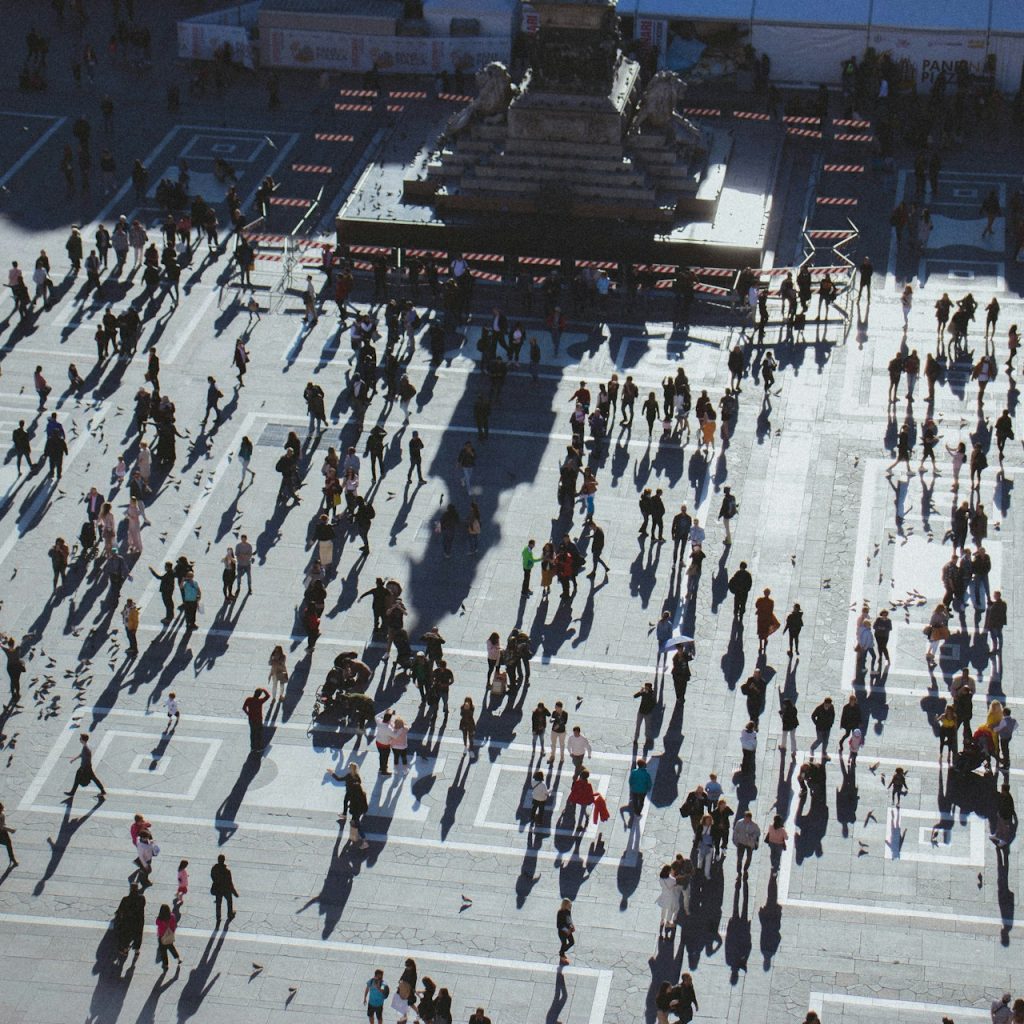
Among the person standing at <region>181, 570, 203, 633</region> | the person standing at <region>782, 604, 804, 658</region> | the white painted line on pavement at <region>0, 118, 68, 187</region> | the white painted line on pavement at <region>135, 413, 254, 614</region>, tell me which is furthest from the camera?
the white painted line on pavement at <region>0, 118, 68, 187</region>

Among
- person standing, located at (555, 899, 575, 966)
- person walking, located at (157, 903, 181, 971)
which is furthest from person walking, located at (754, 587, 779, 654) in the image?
person walking, located at (157, 903, 181, 971)

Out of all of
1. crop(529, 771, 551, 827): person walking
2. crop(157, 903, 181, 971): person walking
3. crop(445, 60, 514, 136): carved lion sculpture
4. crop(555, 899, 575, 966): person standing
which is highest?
crop(445, 60, 514, 136): carved lion sculpture

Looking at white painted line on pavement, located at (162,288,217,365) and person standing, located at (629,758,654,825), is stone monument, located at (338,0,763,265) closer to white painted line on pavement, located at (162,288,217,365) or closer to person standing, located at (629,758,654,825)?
white painted line on pavement, located at (162,288,217,365)

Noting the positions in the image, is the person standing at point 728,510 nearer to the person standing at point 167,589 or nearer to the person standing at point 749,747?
the person standing at point 749,747

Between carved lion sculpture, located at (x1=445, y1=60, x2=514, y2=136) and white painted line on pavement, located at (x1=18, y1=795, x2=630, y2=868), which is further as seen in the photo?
carved lion sculpture, located at (x1=445, y1=60, x2=514, y2=136)

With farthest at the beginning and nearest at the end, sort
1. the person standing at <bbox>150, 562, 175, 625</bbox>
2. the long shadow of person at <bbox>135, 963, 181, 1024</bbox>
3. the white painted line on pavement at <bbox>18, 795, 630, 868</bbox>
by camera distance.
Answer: the person standing at <bbox>150, 562, 175, 625</bbox>
the white painted line on pavement at <bbox>18, 795, 630, 868</bbox>
the long shadow of person at <bbox>135, 963, 181, 1024</bbox>

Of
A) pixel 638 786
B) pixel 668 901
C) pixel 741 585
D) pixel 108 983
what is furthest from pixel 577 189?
pixel 108 983

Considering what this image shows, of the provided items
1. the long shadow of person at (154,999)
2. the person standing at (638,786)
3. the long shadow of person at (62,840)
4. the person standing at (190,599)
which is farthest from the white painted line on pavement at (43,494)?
the person standing at (638,786)

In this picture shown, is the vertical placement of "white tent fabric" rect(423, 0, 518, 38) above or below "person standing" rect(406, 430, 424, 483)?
above
